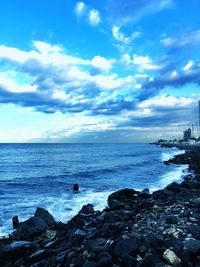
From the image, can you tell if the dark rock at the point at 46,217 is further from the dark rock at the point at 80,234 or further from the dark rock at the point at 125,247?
the dark rock at the point at 125,247

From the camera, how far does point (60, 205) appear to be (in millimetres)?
18688

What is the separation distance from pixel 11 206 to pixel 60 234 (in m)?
8.45

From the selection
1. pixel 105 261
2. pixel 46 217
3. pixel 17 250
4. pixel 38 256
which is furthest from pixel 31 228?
pixel 105 261

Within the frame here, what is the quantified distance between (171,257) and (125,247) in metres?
1.24

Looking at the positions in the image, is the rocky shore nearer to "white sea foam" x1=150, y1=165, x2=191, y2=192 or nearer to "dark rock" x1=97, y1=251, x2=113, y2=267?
"dark rock" x1=97, y1=251, x2=113, y2=267

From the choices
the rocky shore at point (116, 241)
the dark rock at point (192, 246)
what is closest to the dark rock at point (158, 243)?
the rocky shore at point (116, 241)

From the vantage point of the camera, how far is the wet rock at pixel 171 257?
6594mm

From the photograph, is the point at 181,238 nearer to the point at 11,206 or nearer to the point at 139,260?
the point at 139,260

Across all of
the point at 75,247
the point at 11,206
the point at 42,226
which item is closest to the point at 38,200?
the point at 11,206

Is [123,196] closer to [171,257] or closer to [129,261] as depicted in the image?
[129,261]

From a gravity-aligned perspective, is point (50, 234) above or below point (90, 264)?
below

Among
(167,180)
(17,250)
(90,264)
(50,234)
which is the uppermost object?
(90,264)

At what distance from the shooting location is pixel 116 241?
317 inches

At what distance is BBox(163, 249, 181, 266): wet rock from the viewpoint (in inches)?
260
